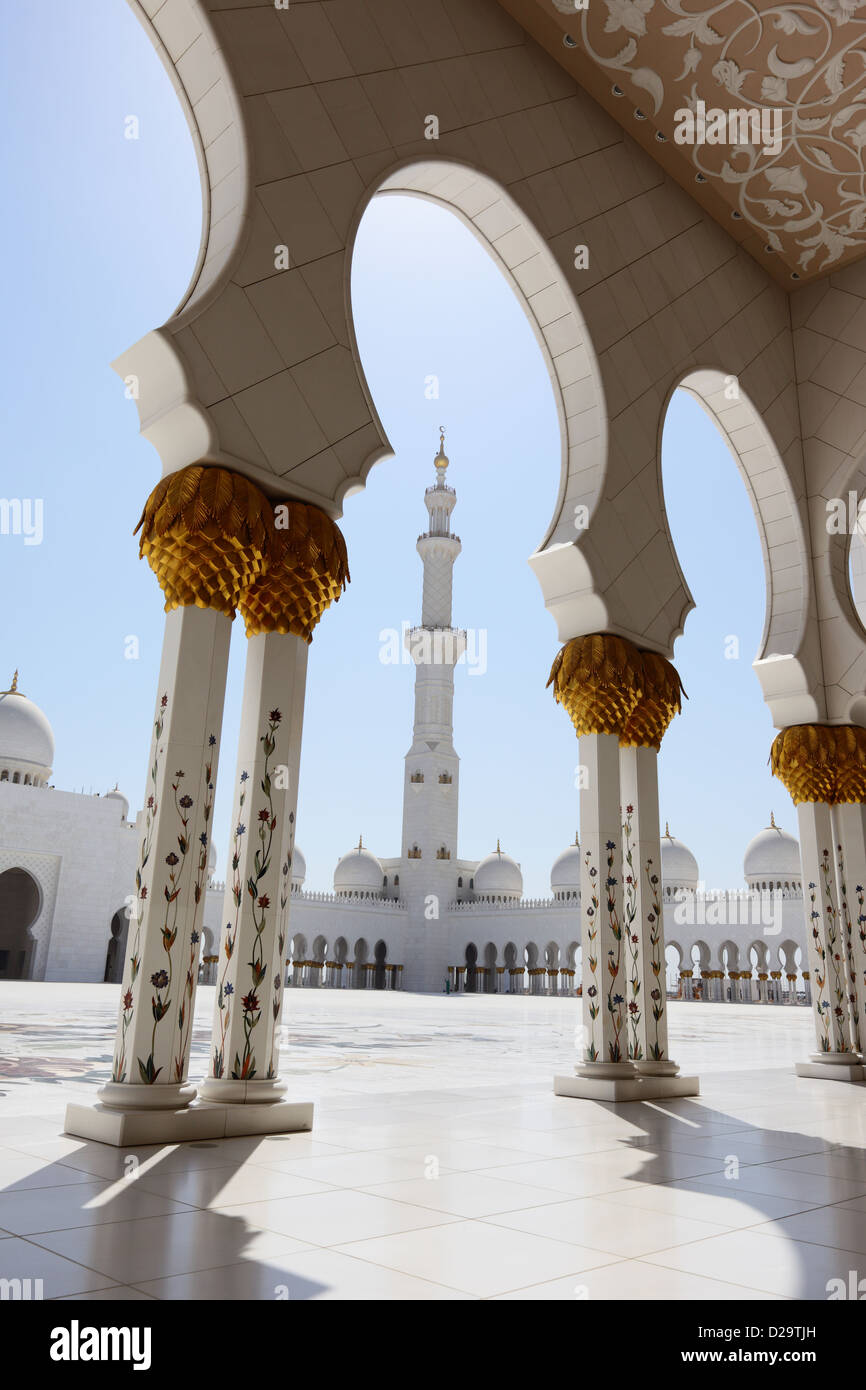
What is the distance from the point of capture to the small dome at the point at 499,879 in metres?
29.4

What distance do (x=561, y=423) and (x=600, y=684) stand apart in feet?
4.43

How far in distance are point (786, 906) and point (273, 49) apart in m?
21.9

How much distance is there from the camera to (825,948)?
5480 mm

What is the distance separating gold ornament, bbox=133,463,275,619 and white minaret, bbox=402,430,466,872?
24012mm

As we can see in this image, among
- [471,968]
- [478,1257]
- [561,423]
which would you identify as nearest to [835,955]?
[561,423]

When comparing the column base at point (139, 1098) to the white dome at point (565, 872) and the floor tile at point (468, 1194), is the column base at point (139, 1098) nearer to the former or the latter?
the floor tile at point (468, 1194)

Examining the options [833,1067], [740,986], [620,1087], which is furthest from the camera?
[740,986]

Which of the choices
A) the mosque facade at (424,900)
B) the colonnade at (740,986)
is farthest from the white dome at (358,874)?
the colonnade at (740,986)

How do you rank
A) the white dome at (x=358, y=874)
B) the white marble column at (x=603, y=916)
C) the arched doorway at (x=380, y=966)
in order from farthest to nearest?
the white dome at (x=358, y=874) → the arched doorway at (x=380, y=966) → the white marble column at (x=603, y=916)

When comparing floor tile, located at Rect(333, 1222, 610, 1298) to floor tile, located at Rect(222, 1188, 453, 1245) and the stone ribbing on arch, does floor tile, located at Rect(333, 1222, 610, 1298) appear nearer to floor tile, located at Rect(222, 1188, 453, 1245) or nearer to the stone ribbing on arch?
floor tile, located at Rect(222, 1188, 453, 1245)

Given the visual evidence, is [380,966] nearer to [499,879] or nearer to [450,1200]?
[499,879]

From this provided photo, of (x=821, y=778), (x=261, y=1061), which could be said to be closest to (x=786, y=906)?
(x=821, y=778)

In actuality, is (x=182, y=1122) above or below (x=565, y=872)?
below

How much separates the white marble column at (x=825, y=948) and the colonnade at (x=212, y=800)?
138 inches
